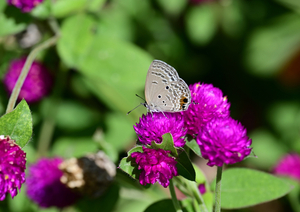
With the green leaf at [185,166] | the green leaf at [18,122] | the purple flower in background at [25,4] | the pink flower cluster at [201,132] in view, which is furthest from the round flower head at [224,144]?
the purple flower in background at [25,4]

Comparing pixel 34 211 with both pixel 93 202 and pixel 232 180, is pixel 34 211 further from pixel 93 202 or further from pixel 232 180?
pixel 232 180

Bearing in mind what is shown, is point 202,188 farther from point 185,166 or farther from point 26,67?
point 26,67

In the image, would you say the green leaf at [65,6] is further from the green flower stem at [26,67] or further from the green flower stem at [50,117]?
the green flower stem at [50,117]

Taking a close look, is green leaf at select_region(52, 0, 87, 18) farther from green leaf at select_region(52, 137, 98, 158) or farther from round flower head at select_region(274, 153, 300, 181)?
round flower head at select_region(274, 153, 300, 181)

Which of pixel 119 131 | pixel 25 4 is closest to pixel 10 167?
pixel 25 4

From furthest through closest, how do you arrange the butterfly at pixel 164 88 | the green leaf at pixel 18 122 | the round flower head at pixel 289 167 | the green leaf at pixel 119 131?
1. the green leaf at pixel 119 131
2. the round flower head at pixel 289 167
3. the butterfly at pixel 164 88
4. the green leaf at pixel 18 122

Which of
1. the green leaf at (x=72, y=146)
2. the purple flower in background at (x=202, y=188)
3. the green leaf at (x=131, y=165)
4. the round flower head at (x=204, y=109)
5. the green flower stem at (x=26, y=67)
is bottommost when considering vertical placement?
the green leaf at (x=72, y=146)

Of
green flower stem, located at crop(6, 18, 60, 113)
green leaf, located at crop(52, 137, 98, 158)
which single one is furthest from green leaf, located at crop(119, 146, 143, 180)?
green leaf, located at crop(52, 137, 98, 158)
